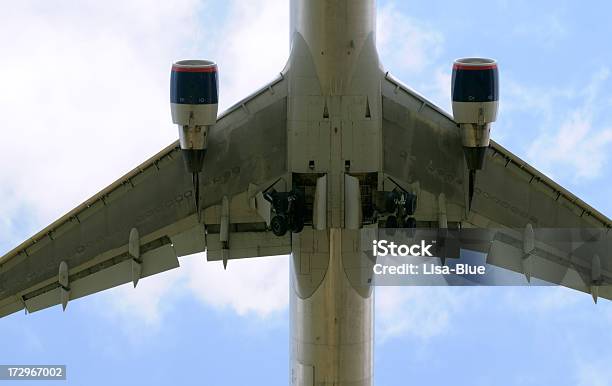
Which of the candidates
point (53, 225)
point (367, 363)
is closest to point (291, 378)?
Answer: point (367, 363)

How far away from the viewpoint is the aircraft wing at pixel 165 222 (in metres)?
23.3

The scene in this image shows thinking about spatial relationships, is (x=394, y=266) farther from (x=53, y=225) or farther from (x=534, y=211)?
(x=53, y=225)

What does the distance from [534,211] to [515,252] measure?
0.82 meters

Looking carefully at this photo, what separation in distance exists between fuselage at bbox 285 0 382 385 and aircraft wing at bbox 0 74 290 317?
72 cm

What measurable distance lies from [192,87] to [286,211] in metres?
2.54

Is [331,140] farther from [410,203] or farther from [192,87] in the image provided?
[192,87]

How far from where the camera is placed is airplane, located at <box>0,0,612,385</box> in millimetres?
22000

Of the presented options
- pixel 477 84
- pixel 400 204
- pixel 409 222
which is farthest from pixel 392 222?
pixel 477 84

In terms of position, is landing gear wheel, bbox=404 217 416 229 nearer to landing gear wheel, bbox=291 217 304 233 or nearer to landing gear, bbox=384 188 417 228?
landing gear, bbox=384 188 417 228

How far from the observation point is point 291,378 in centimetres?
2505

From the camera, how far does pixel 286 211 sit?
22.3 m

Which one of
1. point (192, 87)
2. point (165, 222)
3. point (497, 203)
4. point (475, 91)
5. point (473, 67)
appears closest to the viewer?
point (192, 87)

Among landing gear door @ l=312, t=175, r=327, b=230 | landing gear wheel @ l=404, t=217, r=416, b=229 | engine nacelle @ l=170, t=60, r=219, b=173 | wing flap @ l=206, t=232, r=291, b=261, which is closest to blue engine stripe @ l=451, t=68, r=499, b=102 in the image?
landing gear wheel @ l=404, t=217, r=416, b=229

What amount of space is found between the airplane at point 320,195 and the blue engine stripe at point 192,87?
0.07 feet
